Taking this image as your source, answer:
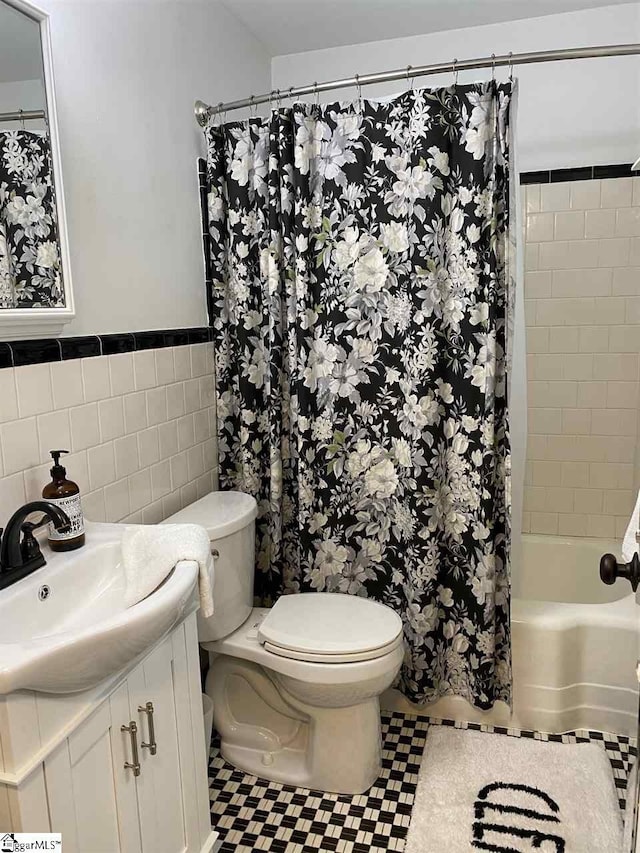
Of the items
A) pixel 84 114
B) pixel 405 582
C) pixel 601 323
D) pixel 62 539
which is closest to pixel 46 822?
pixel 62 539

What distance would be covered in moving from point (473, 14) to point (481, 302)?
1.29 m

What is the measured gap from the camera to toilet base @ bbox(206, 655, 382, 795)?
206 cm

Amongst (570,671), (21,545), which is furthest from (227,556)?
(570,671)

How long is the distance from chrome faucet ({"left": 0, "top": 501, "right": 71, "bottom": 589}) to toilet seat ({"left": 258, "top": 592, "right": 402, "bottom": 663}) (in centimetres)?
81

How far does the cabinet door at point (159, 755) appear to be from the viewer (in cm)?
142

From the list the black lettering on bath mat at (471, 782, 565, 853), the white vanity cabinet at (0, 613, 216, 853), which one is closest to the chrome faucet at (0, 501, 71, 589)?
the white vanity cabinet at (0, 613, 216, 853)

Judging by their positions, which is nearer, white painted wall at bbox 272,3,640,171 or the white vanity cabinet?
the white vanity cabinet

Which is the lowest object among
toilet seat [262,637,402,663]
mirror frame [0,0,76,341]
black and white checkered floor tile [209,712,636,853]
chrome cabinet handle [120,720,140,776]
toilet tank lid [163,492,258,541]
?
black and white checkered floor tile [209,712,636,853]

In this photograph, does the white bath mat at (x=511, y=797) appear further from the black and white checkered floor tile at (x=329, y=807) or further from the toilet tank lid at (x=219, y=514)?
the toilet tank lid at (x=219, y=514)

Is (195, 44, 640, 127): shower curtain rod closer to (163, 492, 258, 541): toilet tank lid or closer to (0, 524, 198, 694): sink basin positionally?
(163, 492, 258, 541): toilet tank lid

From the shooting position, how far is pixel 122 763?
1359mm

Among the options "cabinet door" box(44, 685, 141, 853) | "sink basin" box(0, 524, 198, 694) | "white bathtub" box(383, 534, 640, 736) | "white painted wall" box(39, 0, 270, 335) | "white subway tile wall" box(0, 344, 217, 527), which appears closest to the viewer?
"sink basin" box(0, 524, 198, 694)

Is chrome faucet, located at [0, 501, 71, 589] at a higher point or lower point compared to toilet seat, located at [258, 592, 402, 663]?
higher

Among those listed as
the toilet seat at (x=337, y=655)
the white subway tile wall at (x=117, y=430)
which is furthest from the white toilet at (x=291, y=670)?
the white subway tile wall at (x=117, y=430)
